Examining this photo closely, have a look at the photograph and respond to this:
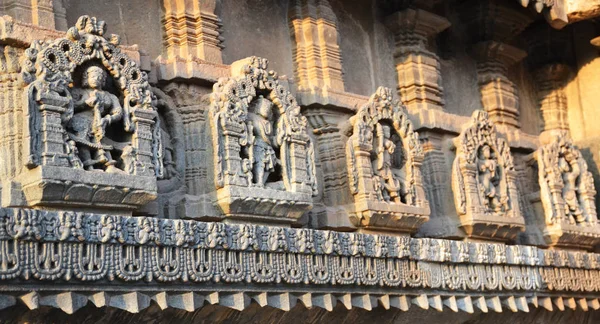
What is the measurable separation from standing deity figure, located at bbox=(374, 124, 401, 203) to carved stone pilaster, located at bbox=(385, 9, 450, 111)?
1.27m

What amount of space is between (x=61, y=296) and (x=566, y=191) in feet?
21.7

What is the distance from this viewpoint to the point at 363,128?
839cm

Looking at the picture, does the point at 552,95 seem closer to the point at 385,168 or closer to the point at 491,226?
the point at 491,226

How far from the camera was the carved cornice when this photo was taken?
561 centimetres

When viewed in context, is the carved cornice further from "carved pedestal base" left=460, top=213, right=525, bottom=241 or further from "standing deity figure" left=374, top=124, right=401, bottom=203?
"standing deity figure" left=374, top=124, right=401, bottom=203

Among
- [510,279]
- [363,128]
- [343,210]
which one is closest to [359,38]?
[363,128]

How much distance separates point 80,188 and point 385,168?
10.7 ft

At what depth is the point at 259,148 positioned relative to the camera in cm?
744

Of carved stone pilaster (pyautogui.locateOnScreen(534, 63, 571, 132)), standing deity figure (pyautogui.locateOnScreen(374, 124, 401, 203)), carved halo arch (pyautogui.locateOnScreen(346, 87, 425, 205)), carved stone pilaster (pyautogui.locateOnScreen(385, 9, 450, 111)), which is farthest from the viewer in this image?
carved stone pilaster (pyautogui.locateOnScreen(534, 63, 571, 132))

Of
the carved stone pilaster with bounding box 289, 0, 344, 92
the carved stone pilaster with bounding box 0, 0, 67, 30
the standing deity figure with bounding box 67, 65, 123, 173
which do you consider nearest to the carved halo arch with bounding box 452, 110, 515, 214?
the carved stone pilaster with bounding box 289, 0, 344, 92

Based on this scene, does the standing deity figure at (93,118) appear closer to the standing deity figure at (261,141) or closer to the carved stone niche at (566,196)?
the standing deity figure at (261,141)

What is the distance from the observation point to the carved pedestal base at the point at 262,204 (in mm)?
7043

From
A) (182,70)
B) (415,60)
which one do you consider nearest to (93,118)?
(182,70)

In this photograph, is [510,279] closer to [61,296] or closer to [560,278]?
[560,278]
